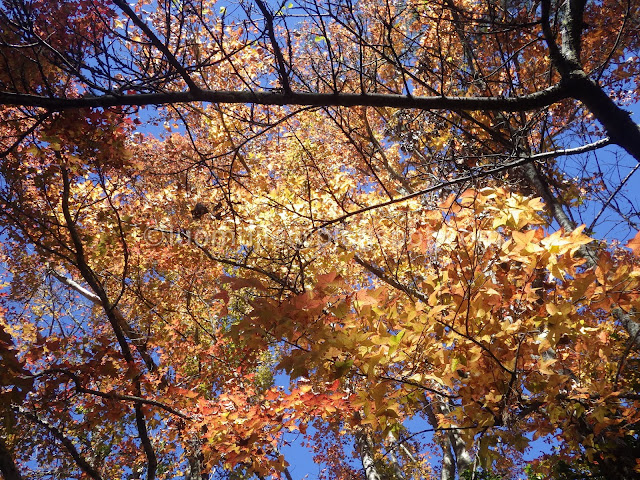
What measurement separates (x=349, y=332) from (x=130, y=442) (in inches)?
420

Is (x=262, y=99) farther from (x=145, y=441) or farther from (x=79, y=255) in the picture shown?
(x=145, y=441)

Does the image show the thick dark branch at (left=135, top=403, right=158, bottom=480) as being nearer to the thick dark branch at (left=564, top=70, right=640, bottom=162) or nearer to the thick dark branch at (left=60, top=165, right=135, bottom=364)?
the thick dark branch at (left=60, top=165, right=135, bottom=364)

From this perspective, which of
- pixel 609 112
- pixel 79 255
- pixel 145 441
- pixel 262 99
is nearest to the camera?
pixel 262 99

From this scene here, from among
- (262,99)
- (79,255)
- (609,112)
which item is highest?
(79,255)

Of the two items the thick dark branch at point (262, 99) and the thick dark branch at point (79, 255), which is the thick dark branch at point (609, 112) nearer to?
the thick dark branch at point (262, 99)

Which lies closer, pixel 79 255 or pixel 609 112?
pixel 609 112

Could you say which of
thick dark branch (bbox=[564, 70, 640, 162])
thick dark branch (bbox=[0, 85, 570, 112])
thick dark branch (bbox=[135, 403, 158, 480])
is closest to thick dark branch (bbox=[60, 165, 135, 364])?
thick dark branch (bbox=[135, 403, 158, 480])

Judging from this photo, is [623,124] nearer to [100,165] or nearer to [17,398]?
[100,165]

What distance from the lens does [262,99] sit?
2322mm

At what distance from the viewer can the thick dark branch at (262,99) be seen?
2277 mm

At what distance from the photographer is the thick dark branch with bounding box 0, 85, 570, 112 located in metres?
2.28

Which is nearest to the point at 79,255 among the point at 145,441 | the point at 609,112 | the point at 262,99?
the point at 145,441

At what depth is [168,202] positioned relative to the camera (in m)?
8.24

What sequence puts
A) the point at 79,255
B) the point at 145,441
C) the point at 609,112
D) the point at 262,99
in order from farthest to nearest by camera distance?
the point at 145,441, the point at 79,255, the point at 609,112, the point at 262,99
